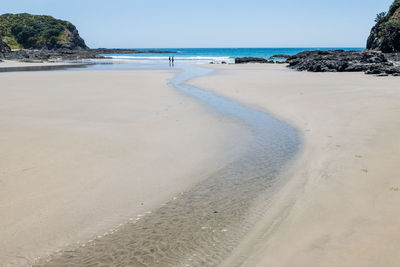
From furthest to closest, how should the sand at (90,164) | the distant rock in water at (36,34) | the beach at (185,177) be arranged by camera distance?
1. the distant rock in water at (36,34)
2. the sand at (90,164)
3. the beach at (185,177)

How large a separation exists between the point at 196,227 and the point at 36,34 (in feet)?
459

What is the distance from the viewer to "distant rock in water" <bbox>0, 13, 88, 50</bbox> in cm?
12206

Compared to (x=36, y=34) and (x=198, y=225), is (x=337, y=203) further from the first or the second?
(x=36, y=34)

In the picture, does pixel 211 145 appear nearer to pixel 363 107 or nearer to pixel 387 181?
pixel 387 181

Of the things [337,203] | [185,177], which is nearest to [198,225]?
[185,177]

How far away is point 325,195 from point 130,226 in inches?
136

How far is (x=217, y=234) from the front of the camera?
463 cm

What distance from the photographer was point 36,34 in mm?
123125

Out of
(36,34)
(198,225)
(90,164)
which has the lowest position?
(198,225)

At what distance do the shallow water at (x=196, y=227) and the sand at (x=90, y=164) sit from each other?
0.29 meters

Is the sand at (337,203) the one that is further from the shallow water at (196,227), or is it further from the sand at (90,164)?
the sand at (90,164)

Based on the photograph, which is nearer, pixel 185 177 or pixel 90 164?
pixel 185 177

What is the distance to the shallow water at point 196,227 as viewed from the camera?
4094 mm

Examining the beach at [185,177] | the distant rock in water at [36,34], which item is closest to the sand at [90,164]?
the beach at [185,177]
